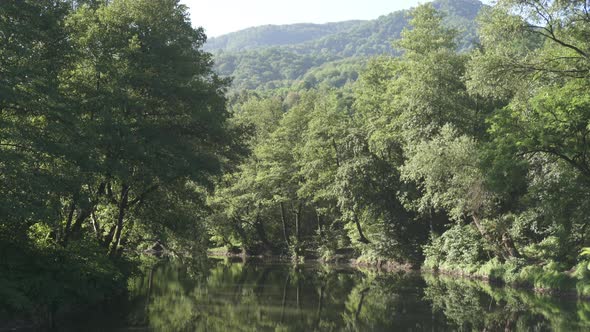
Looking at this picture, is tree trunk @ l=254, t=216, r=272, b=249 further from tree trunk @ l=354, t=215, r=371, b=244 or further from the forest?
the forest

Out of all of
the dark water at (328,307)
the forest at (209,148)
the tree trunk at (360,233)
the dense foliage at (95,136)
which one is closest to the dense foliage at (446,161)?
the forest at (209,148)

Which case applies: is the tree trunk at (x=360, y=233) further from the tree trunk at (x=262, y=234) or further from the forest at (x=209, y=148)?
the tree trunk at (x=262, y=234)

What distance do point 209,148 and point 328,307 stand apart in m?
8.26

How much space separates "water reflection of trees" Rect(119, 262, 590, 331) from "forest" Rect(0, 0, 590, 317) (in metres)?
2.18

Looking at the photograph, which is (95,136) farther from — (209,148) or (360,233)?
(360,233)

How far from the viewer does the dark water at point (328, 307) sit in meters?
16.1

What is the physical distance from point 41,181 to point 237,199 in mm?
36270

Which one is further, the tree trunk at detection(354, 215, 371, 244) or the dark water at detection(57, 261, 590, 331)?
the tree trunk at detection(354, 215, 371, 244)

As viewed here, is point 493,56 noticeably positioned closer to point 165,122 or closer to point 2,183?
point 165,122

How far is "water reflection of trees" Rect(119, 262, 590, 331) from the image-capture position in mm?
16391

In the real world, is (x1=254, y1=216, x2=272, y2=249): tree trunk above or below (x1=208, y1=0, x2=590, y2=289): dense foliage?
below

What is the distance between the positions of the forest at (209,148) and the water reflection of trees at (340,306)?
218 cm

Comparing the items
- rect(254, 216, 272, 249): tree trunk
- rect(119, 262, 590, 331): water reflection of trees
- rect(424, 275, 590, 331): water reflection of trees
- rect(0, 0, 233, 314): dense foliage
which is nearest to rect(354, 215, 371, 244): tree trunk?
rect(119, 262, 590, 331): water reflection of trees

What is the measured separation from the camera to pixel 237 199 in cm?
4934
